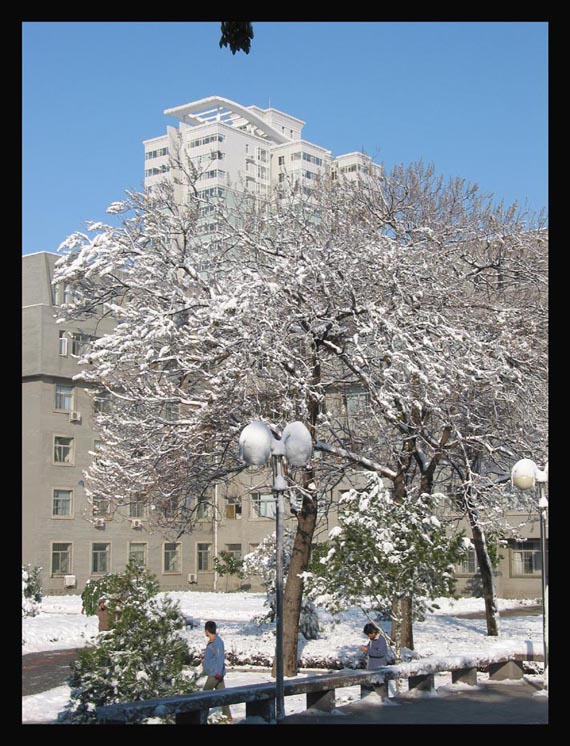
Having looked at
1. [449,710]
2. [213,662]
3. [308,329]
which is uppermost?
[308,329]

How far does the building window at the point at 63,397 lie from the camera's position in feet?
172

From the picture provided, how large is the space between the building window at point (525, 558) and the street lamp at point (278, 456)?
3502 cm

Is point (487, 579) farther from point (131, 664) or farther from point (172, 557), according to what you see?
point (172, 557)

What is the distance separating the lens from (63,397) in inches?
2079

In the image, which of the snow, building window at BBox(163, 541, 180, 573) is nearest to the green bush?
the snow

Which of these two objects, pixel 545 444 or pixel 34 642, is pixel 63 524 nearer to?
pixel 34 642

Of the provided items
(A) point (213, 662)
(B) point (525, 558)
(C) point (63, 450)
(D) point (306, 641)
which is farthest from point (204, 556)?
(A) point (213, 662)

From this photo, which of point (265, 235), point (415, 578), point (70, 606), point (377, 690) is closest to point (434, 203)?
point (265, 235)

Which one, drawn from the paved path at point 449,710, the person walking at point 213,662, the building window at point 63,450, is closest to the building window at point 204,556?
the building window at point 63,450

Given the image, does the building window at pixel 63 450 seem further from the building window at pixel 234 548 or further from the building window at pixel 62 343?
the building window at pixel 234 548

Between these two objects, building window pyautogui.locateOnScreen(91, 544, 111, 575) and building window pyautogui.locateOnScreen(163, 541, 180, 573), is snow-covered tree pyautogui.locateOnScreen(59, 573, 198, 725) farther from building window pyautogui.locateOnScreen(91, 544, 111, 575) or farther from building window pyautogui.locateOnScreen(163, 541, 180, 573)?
building window pyautogui.locateOnScreen(163, 541, 180, 573)

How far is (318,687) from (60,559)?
A: 41.7m

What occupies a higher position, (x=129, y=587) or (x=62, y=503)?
(x=62, y=503)

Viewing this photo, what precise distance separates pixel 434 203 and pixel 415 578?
8949 millimetres
